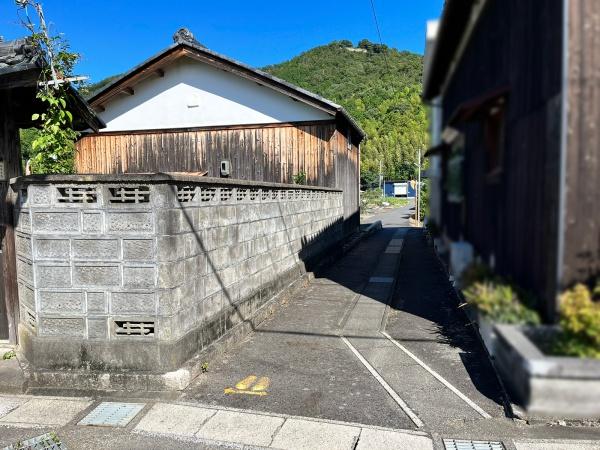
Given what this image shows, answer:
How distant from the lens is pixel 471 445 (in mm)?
6352

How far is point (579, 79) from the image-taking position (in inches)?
25.8

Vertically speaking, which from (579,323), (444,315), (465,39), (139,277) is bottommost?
(444,315)

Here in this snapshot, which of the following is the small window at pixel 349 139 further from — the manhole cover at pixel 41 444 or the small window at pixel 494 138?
the small window at pixel 494 138

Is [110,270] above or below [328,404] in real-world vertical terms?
above

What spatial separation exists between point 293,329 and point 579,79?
450 inches

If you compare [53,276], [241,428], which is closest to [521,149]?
[241,428]

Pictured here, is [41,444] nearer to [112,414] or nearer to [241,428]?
[112,414]

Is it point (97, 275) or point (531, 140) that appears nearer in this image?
point (531, 140)

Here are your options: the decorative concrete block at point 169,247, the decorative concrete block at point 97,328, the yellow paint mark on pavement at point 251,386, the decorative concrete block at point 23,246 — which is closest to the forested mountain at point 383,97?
the decorative concrete block at point 169,247

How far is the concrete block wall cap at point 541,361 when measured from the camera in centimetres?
73

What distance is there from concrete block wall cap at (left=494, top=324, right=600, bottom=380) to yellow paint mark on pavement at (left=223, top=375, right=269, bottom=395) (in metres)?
7.84

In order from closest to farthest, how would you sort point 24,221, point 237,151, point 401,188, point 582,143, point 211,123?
point 582,143 < point 401,188 < point 24,221 < point 211,123 < point 237,151

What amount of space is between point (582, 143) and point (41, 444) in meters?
7.66

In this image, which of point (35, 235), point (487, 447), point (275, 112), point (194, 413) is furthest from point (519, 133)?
point (275, 112)
